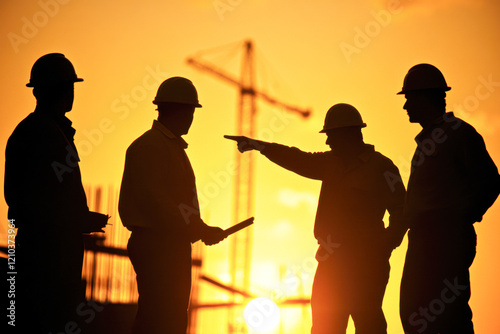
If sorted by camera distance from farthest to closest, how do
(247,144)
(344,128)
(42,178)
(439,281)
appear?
(344,128), (247,144), (439,281), (42,178)

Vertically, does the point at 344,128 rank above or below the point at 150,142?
above

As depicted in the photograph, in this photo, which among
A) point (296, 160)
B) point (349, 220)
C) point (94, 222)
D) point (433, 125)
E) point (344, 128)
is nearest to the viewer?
point (94, 222)

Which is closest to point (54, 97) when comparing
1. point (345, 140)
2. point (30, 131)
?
point (30, 131)

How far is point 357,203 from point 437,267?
1.70 m

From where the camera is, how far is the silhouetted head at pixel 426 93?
7.57m

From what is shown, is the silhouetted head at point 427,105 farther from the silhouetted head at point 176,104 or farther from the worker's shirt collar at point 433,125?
the silhouetted head at point 176,104

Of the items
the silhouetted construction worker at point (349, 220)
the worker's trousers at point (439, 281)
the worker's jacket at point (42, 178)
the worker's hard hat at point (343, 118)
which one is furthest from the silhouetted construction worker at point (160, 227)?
the worker's hard hat at point (343, 118)

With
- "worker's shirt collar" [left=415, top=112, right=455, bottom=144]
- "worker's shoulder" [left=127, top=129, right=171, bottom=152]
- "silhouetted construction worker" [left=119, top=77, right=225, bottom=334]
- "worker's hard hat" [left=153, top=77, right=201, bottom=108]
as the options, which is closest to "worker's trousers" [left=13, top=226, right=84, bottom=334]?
"silhouetted construction worker" [left=119, top=77, right=225, bottom=334]

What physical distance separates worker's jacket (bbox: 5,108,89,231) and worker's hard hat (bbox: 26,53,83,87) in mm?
346

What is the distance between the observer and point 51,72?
666 cm

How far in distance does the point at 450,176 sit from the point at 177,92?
8.91 ft

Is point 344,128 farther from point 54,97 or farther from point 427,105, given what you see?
point 54,97

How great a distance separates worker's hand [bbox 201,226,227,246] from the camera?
23.2 ft

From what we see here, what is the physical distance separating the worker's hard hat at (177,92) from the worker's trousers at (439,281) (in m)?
2.54
